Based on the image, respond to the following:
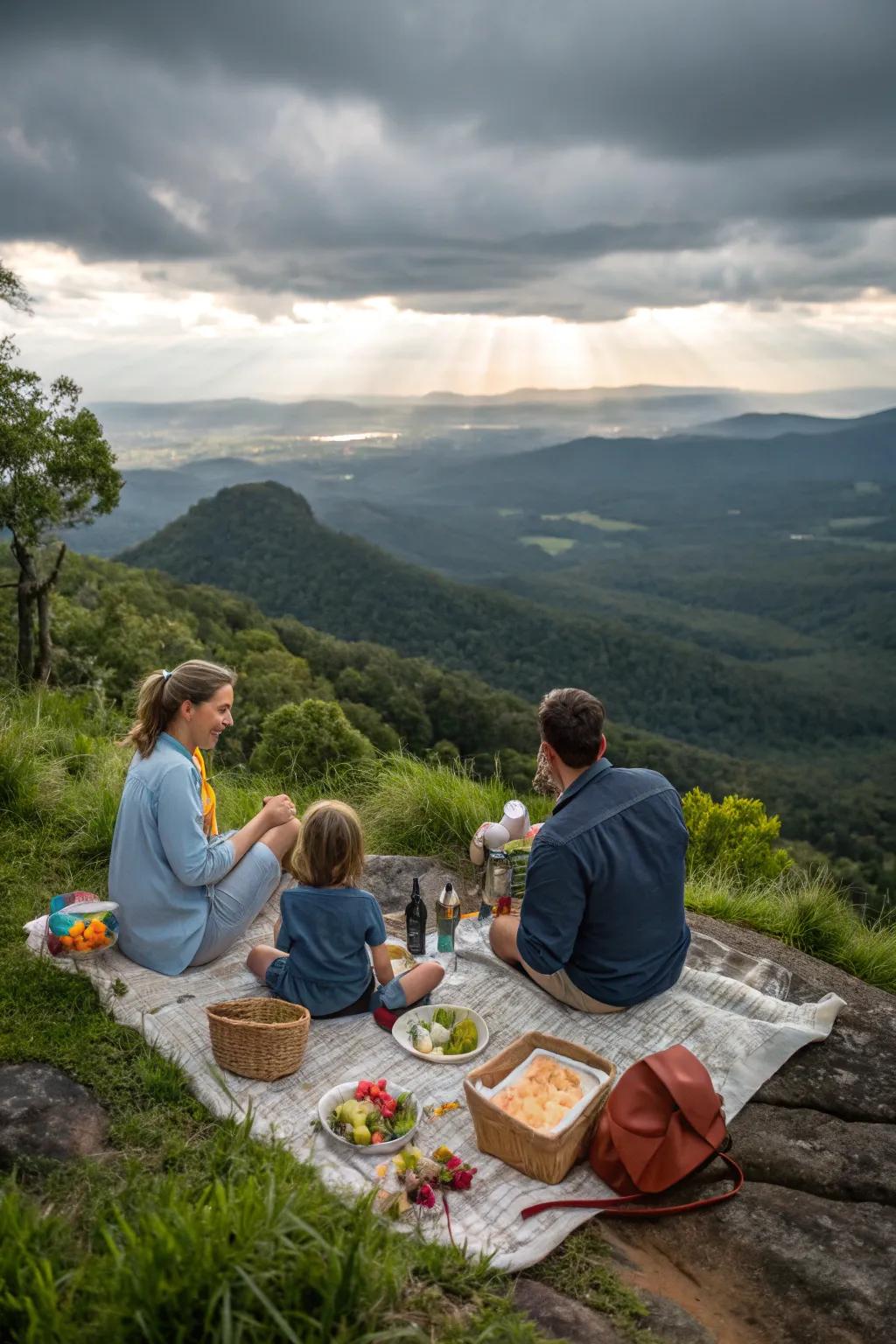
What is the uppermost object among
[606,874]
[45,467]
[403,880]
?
[45,467]

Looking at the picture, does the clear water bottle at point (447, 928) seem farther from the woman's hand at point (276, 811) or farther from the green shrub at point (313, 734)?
the green shrub at point (313, 734)

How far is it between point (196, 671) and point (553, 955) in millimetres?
2287

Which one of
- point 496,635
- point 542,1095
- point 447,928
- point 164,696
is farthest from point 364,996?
point 496,635

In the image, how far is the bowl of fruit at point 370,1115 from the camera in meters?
3.36

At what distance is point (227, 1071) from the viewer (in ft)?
12.5

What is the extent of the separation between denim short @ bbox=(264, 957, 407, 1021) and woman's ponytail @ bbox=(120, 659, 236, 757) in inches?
50.6

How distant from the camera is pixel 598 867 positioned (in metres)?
3.85

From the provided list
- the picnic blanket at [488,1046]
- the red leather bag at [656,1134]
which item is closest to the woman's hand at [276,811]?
the picnic blanket at [488,1046]

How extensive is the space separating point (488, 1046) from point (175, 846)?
1.82 meters

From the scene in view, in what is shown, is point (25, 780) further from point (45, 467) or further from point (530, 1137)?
point (45, 467)

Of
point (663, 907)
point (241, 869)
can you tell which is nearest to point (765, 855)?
point (663, 907)

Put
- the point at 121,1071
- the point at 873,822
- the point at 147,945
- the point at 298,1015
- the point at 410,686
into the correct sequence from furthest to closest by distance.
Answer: the point at 873,822, the point at 410,686, the point at 147,945, the point at 298,1015, the point at 121,1071

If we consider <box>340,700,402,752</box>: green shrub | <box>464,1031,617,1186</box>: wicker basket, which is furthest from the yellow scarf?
<box>340,700,402,752</box>: green shrub

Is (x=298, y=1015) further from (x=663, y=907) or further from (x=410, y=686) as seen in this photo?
(x=410, y=686)
